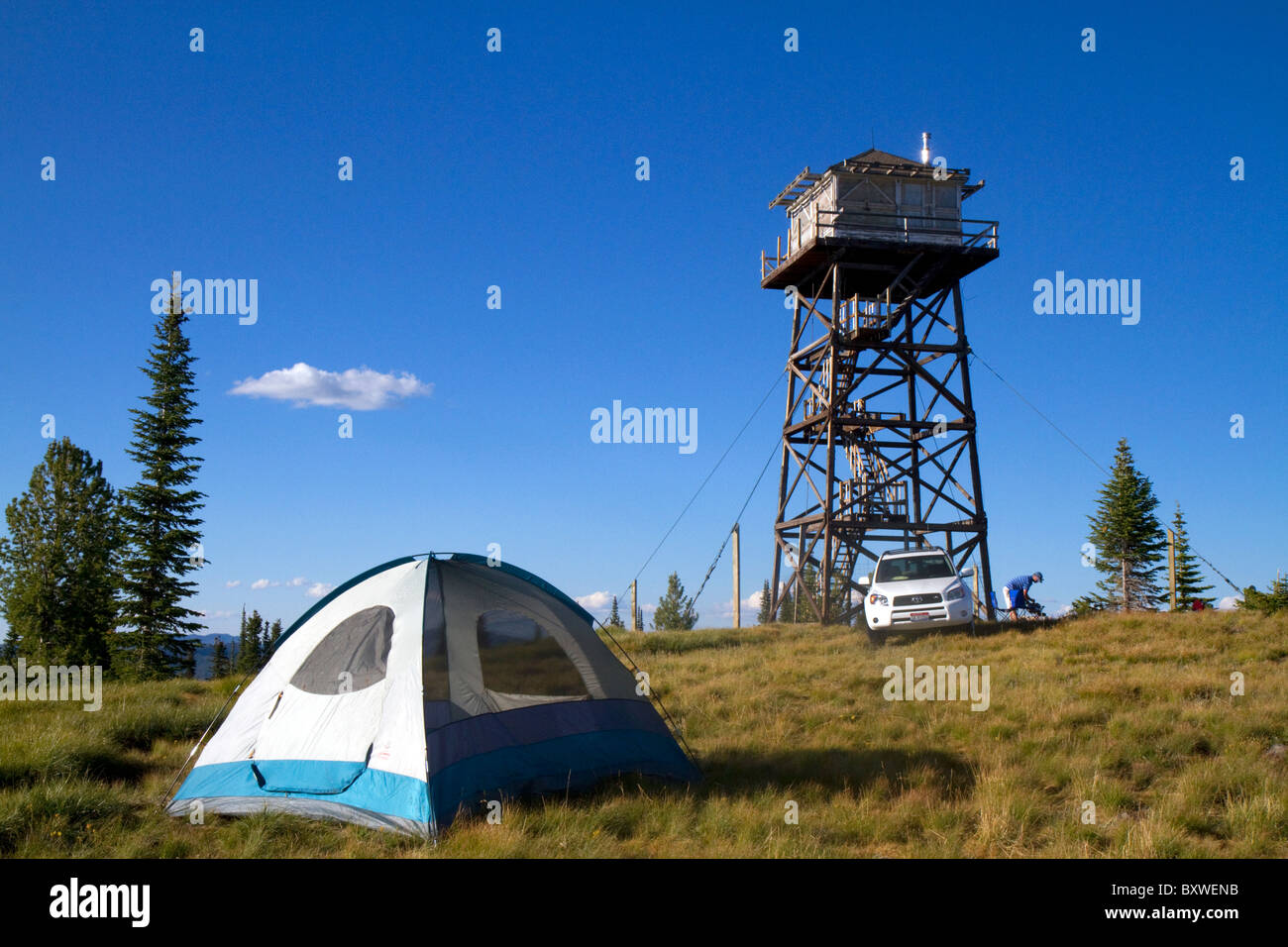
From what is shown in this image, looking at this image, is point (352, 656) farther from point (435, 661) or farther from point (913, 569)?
point (913, 569)

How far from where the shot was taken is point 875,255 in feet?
86.3

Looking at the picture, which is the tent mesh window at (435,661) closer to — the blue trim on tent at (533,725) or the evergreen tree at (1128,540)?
the blue trim on tent at (533,725)

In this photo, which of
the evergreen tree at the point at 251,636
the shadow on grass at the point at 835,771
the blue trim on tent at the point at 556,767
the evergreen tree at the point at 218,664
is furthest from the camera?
the evergreen tree at the point at 251,636

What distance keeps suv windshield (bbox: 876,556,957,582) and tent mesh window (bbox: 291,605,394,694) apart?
12.9m

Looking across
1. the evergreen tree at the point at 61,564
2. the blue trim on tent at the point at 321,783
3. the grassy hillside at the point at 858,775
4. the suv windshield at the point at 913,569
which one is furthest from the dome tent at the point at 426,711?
the evergreen tree at the point at 61,564

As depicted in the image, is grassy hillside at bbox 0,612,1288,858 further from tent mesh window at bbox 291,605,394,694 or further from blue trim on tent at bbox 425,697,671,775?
tent mesh window at bbox 291,605,394,694

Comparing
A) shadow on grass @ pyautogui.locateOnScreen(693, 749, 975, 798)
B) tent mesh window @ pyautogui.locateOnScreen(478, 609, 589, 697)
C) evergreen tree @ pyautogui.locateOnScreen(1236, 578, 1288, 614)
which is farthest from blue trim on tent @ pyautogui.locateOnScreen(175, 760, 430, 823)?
evergreen tree @ pyautogui.locateOnScreen(1236, 578, 1288, 614)

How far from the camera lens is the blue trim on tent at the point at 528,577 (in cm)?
983

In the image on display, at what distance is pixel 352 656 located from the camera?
902cm

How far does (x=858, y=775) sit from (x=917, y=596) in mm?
9186

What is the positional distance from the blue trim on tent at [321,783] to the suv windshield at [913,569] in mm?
13466
